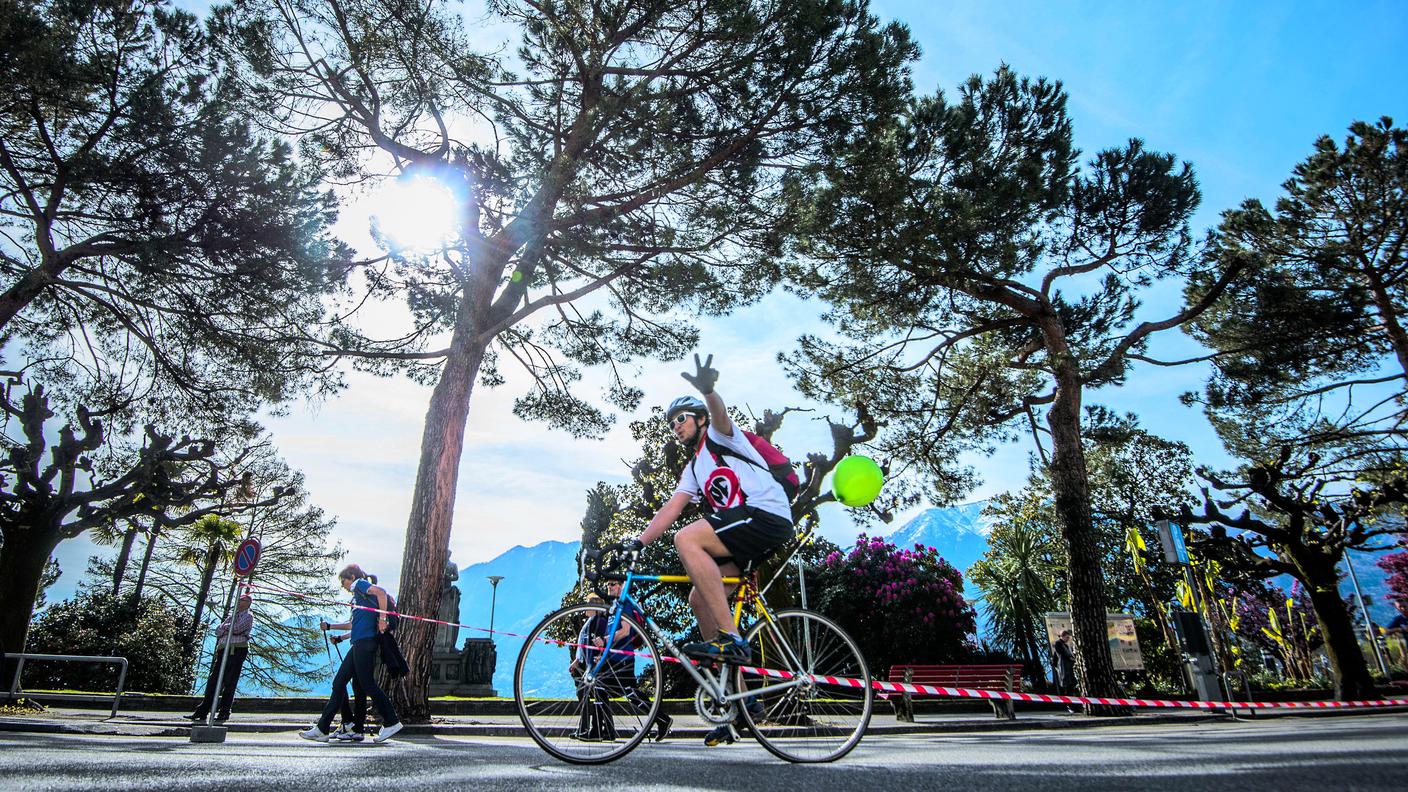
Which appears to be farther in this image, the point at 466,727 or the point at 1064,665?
the point at 1064,665

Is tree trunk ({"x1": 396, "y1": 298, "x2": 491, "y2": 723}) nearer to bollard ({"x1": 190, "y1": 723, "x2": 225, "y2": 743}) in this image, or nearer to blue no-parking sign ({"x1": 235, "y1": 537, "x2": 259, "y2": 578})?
blue no-parking sign ({"x1": 235, "y1": 537, "x2": 259, "y2": 578})

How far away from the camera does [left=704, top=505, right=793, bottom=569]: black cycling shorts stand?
3789 millimetres

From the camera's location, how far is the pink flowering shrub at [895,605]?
19578 mm

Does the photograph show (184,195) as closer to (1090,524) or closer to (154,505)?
(154,505)

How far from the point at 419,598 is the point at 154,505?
36.7 ft

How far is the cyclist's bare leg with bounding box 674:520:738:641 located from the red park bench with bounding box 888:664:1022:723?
8.74m

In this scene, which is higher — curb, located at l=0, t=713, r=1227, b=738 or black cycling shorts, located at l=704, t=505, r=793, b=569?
black cycling shorts, located at l=704, t=505, r=793, b=569

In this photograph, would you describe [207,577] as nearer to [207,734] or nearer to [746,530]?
[207,734]

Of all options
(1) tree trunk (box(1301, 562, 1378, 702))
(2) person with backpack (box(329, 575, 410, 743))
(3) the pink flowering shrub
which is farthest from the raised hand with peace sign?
Result: (1) tree trunk (box(1301, 562, 1378, 702))

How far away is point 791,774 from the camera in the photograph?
3.06 m

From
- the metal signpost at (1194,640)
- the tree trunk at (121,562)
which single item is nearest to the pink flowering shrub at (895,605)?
the metal signpost at (1194,640)

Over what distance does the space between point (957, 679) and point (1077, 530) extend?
141 inches

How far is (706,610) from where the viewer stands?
376 centimetres

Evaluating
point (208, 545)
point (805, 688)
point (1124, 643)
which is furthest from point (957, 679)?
point (208, 545)
